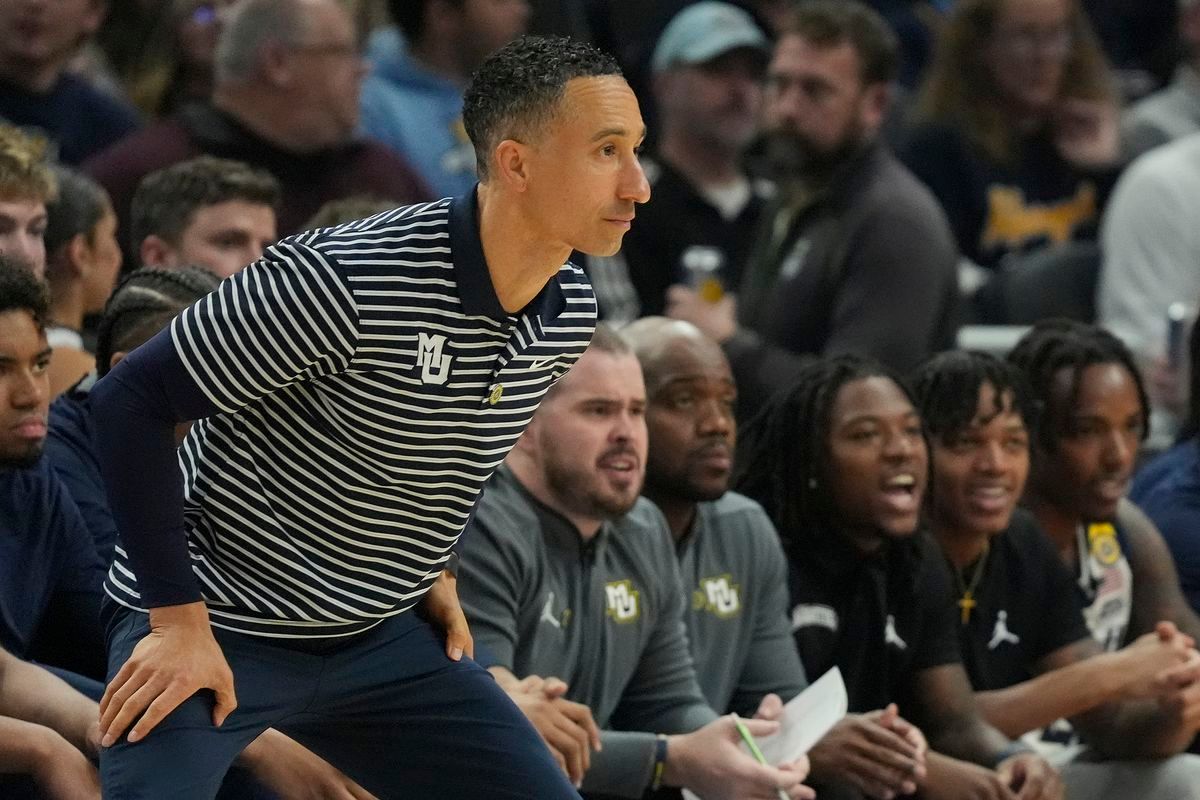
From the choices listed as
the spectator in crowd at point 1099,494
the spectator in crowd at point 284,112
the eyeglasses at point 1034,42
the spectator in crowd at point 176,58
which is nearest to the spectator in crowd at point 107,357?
the spectator in crowd at point 284,112

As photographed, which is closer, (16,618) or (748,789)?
(16,618)

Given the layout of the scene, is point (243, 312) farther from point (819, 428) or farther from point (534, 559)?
point (819, 428)

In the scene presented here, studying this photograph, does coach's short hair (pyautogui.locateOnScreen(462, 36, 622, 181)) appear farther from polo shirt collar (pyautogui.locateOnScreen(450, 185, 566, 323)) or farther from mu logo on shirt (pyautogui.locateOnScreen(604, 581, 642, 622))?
mu logo on shirt (pyautogui.locateOnScreen(604, 581, 642, 622))

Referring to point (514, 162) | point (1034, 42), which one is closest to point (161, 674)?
point (514, 162)

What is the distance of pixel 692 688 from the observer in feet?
12.9

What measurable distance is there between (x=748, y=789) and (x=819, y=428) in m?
1.04

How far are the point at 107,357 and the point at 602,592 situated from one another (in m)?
1.05

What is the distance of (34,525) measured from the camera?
3.27 meters

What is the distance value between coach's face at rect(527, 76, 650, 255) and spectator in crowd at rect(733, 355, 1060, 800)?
1757 millimetres

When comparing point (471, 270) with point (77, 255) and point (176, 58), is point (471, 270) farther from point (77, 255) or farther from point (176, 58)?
point (176, 58)

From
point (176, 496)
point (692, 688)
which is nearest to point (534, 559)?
point (692, 688)

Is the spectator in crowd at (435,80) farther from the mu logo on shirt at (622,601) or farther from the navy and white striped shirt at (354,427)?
the navy and white striped shirt at (354,427)

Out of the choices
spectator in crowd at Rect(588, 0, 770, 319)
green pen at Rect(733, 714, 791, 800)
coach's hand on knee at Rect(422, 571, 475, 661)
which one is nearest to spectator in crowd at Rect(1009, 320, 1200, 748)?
green pen at Rect(733, 714, 791, 800)

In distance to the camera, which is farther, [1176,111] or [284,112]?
[1176,111]
